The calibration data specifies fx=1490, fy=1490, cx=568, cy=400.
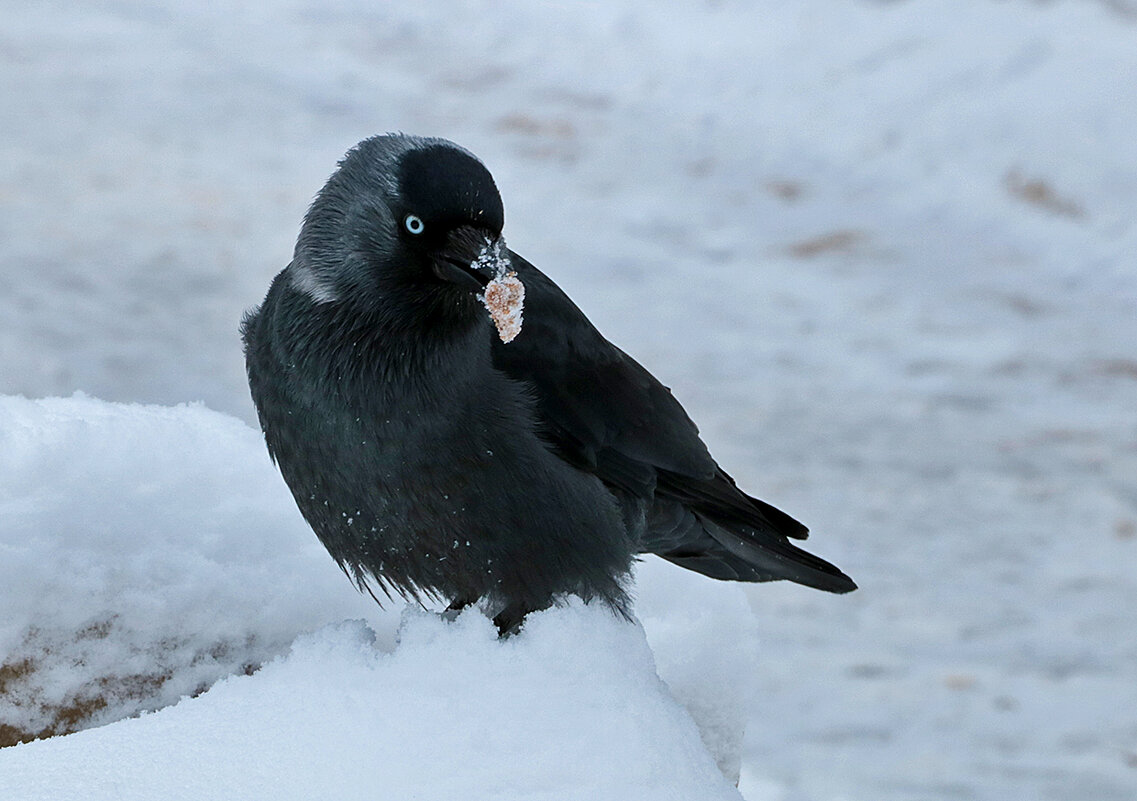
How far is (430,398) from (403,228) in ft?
1.14

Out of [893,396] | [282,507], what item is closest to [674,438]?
[282,507]

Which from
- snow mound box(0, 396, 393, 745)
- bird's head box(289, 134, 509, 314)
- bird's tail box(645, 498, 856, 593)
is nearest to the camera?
snow mound box(0, 396, 393, 745)

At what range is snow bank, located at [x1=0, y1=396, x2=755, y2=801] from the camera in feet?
7.37

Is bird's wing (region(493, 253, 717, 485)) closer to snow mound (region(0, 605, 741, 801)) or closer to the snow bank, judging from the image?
the snow bank

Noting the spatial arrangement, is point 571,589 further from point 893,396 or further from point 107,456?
point 893,396

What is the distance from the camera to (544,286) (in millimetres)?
3434

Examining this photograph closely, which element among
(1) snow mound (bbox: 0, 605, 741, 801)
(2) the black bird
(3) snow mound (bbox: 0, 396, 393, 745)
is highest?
(2) the black bird

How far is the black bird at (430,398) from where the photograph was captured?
9.73ft

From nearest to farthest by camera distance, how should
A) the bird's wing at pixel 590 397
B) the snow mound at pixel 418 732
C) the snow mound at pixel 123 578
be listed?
the snow mound at pixel 418 732 → the snow mound at pixel 123 578 → the bird's wing at pixel 590 397

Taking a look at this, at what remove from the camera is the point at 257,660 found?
293 cm

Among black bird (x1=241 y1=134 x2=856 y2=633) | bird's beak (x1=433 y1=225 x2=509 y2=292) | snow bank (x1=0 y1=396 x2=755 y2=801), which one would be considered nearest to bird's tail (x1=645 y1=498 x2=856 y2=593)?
snow bank (x1=0 y1=396 x2=755 y2=801)

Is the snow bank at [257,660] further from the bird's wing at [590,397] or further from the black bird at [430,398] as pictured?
the bird's wing at [590,397]

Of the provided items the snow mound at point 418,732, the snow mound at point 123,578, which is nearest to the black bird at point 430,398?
the snow mound at point 123,578

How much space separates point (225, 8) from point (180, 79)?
200 centimetres
